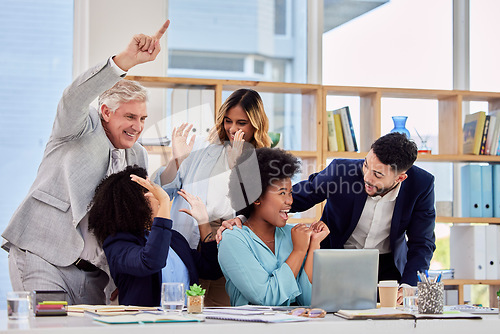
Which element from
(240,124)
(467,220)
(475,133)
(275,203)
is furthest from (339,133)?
(275,203)

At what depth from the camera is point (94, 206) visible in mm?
2387

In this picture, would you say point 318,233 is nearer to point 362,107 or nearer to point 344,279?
point 344,279

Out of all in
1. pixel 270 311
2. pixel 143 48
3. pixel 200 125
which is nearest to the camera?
pixel 270 311

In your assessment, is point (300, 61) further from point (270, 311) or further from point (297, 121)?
point (270, 311)

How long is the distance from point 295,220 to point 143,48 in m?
1.92

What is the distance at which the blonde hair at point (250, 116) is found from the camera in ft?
9.61

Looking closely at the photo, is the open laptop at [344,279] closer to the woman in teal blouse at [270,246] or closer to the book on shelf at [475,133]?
the woman in teal blouse at [270,246]

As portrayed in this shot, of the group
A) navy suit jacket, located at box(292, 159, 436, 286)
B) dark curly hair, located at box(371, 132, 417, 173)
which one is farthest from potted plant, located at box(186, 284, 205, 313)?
dark curly hair, located at box(371, 132, 417, 173)

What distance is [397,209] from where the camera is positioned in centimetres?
280

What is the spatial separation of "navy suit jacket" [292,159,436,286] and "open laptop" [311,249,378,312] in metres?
0.76

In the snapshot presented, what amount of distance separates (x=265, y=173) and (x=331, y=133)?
1646 mm

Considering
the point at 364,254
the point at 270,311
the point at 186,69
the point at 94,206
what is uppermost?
the point at 186,69

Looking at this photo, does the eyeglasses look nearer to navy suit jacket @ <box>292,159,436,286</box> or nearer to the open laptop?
the open laptop

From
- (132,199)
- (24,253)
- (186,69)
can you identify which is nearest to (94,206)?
(132,199)
